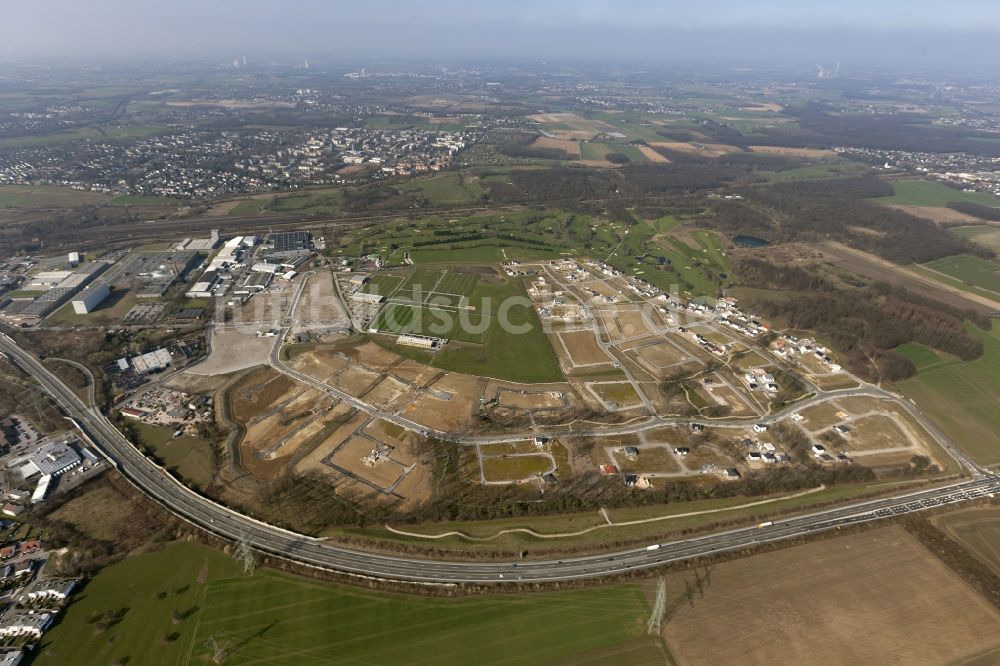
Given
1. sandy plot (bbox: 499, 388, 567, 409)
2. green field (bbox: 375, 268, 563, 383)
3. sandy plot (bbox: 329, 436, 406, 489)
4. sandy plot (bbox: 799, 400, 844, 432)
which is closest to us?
sandy plot (bbox: 329, 436, 406, 489)

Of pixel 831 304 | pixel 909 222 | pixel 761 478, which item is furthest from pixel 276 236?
pixel 909 222

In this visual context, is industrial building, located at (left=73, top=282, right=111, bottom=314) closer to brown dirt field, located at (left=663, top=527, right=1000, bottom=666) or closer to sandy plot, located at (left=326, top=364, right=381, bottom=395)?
sandy plot, located at (left=326, top=364, right=381, bottom=395)

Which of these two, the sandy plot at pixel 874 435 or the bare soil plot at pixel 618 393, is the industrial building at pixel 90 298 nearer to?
the bare soil plot at pixel 618 393

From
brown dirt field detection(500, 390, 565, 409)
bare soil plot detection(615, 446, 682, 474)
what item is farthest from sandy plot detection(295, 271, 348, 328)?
bare soil plot detection(615, 446, 682, 474)

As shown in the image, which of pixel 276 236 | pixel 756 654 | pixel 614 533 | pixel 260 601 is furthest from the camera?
pixel 276 236

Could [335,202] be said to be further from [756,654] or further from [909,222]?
[909,222]

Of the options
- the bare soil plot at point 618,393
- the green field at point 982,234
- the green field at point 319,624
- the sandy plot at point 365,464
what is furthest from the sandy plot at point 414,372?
the green field at point 982,234
